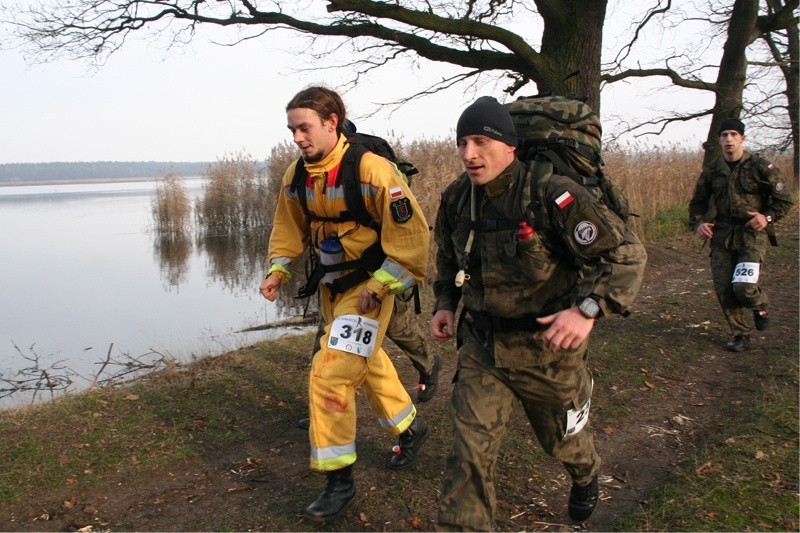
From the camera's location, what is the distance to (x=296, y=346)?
22.4 ft

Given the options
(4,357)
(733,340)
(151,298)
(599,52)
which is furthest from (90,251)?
(733,340)

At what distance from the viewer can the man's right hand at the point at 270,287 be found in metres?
3.93

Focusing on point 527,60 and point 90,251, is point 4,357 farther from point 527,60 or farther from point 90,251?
point 90,251

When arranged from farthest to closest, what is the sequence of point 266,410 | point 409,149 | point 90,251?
point 90,251, point 409,149, point 266,410

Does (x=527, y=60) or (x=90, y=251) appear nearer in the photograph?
(x=527, y=60)

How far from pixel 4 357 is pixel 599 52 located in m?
9.24

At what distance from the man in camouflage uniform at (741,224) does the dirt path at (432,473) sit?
452 millimetres

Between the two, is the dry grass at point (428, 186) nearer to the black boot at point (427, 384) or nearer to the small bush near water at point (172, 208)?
the small bush near water at point (172, 208)

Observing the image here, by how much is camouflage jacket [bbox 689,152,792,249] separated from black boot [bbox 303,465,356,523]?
16.3 feet

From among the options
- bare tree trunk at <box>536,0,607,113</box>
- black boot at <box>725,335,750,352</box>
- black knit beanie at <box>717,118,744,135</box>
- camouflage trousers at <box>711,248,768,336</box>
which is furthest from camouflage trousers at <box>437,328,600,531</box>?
bare tree trunk at <box>536,0,607,113</box>

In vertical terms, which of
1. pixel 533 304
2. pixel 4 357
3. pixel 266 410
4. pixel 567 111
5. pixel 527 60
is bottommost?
pixel 4 357

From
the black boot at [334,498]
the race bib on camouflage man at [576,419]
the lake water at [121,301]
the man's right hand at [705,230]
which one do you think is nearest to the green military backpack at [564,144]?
the race bib on camouflage man at [576,419]

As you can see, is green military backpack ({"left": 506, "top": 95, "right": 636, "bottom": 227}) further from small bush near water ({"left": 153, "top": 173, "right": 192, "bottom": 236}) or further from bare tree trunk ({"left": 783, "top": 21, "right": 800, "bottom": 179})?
bare tree trunk ({"left": 783, "top": 21, "right": 800, "bottom": 179})

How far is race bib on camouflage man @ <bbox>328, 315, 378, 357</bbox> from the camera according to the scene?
3609 mm
